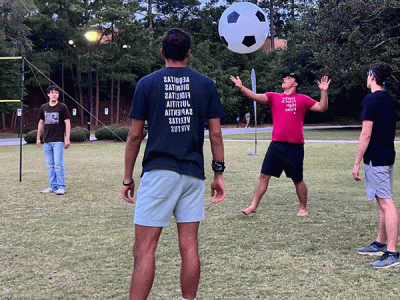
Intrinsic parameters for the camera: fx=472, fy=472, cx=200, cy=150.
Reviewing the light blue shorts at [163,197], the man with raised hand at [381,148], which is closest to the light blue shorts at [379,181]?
the man with raised hand at [381,148]

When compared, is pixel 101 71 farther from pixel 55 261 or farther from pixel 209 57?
pixel 55 261

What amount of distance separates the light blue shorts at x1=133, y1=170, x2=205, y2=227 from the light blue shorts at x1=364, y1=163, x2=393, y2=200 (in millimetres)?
2223

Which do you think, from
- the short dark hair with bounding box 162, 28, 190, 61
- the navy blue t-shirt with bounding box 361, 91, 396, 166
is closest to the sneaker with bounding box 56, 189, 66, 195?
the navy blue t-shirt with bounding box 361, 91, 396, 166

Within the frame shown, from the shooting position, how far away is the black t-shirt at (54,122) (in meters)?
8.48

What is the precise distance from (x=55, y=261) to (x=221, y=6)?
5214cm

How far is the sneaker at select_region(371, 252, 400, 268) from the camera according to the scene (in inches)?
175

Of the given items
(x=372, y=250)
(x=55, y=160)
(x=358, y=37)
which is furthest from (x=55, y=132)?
(x=358, y=37)

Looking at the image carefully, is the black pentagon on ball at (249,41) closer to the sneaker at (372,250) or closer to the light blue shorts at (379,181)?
the light blue shorts at (379,181)

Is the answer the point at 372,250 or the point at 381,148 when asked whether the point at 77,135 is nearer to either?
the point at 372,250

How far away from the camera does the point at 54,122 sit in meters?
8.49

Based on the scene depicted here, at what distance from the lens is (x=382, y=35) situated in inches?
1078

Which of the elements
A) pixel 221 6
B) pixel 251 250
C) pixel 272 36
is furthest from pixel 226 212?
pixel 272 36

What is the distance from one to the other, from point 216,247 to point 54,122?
4.68 metres

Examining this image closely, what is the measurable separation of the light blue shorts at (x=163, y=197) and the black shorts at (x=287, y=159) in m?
3.48
